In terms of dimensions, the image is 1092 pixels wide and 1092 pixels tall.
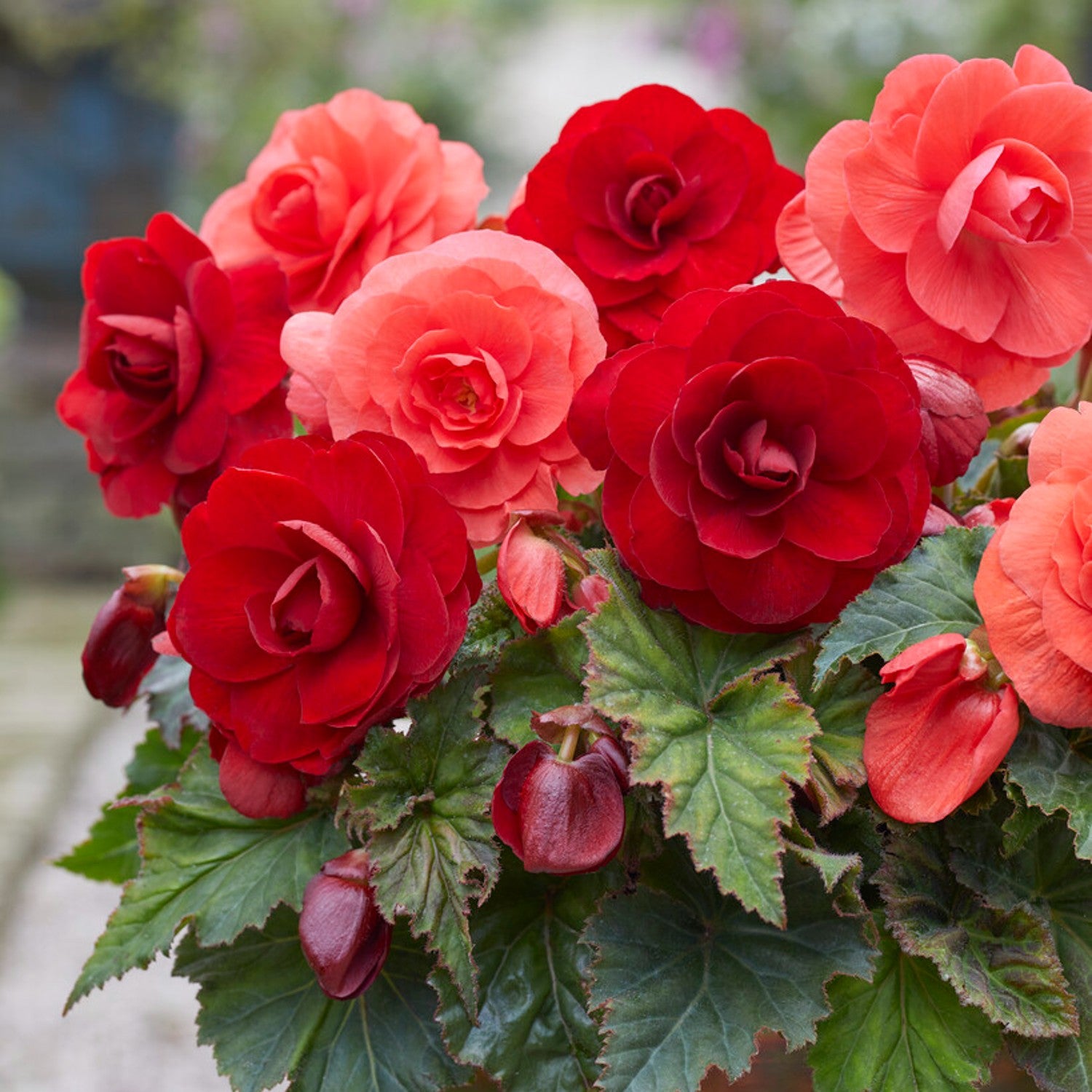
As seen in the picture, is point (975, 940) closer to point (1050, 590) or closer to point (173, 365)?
point (1050, 590)

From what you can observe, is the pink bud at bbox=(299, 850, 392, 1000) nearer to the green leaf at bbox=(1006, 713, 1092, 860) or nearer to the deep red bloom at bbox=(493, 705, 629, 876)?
the deep red bloom at bbox=(493, 705, 629, 876)

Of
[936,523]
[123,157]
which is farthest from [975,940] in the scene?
[123,157]

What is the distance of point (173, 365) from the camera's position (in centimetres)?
59

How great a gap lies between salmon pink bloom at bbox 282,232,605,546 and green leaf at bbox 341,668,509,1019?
8 centimetres

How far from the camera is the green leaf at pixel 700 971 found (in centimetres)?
45

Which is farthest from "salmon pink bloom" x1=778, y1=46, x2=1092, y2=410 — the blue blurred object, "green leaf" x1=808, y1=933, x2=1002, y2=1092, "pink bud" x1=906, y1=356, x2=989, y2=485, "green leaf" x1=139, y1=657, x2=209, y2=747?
the blue blurred object

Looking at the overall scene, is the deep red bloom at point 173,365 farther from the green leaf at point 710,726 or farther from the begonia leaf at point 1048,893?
the begonia leaf at point 1048,893

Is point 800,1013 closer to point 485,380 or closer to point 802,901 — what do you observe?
point 802,901

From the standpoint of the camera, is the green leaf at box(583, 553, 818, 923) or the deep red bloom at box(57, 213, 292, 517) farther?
the deep red bloom at box(57, 213, 292, 517)

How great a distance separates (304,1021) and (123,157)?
266 centimetres

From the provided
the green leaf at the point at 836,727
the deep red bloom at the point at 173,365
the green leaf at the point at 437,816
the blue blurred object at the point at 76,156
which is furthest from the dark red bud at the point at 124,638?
the blue blurred object at the point at 76,156

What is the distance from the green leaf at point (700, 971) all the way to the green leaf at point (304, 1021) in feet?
0.29

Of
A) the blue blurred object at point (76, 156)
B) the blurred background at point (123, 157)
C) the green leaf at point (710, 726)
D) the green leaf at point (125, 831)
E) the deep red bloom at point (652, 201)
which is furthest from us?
the blue blurred object at point (76, 156)

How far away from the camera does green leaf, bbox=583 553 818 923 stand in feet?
1.39
